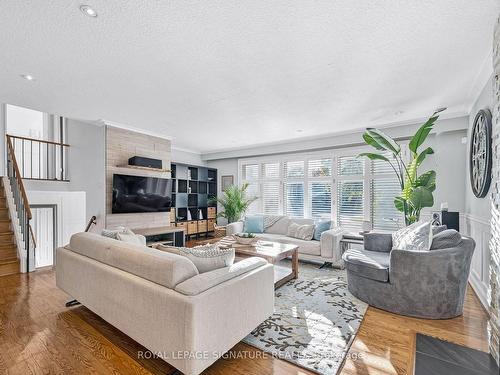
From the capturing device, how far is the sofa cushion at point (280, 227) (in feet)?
17.5

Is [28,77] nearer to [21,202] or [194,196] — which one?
[21,202]

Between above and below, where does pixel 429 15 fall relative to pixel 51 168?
above

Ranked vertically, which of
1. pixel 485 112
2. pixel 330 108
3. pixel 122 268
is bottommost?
pixel 122 268

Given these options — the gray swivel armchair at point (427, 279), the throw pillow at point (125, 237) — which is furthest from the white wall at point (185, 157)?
the gray swivel armchair at point (427, 279)

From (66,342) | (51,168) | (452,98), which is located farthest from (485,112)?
(51,168)

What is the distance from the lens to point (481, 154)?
295 centimetres

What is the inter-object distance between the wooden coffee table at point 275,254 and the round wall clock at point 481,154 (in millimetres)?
2400

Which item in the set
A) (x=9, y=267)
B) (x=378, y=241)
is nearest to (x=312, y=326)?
(x=378, y=241)

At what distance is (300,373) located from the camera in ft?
5.56

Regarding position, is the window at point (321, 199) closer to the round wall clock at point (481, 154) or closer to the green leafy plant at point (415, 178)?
the green leafy plant at point (415, 178)

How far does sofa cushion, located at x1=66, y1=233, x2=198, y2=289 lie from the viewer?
1622mm

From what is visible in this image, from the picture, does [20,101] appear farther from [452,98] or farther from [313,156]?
[452,98]

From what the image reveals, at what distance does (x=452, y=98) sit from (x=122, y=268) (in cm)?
454

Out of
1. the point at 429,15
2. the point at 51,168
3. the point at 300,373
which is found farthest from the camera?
the point at 51,168
